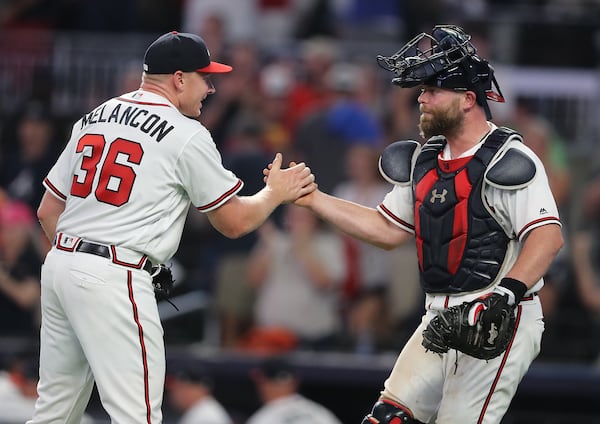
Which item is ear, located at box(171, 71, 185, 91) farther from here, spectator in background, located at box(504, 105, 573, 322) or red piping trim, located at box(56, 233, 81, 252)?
spectator in background, located at box(504, 105, 573, 322)

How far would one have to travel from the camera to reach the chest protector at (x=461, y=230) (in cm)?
599

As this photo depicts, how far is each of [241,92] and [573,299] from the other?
3664 millimetres

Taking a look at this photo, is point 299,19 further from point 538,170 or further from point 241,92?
point 538,170

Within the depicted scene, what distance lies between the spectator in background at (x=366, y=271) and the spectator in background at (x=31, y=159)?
2998mm

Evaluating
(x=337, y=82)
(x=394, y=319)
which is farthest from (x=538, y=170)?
(x=337, y=82)

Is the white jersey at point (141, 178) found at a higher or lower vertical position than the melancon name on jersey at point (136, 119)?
lower

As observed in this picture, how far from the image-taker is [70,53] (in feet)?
43.6

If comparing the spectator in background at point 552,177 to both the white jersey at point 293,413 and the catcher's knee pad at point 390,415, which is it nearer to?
the white jersey at point 293,413

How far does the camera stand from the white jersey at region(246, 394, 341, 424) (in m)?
9.70

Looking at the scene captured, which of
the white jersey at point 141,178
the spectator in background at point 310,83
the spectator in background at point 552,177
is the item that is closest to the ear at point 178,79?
the white jersey at point 141,178

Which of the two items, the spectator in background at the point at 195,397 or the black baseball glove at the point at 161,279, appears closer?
the black baseball glove at the point at 161,279

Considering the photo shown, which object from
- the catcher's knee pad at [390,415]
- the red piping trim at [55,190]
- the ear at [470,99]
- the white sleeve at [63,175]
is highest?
the ear at [470,99]

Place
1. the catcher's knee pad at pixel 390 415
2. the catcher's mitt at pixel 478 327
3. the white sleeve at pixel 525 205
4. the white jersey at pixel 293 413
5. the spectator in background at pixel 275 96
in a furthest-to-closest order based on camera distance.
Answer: the spectator in background at pixel 275 96 → the white jersey at pixel 293 413 → the catcher's knee pad at pixel 390 415 → the white sleeve at pixel 525 205 → the catcher's mitt at pixel 478 327

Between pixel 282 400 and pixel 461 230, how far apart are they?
163 inches
